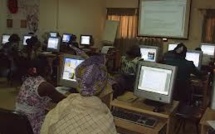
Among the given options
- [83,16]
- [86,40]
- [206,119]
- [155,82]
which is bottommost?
[206,119]

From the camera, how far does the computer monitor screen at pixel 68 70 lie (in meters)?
3.39

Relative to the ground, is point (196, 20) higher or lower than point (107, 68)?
higher

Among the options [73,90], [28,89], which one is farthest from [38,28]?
[28,89]

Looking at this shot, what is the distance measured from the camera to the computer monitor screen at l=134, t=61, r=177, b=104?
2.69 meters

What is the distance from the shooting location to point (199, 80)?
201 inches

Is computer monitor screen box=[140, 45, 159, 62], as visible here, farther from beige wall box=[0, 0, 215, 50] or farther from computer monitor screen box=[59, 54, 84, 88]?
beige wall box=[0, 0, 215, 50]

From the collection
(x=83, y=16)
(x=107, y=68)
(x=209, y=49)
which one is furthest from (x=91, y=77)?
(x=83, y=16)

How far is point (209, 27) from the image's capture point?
8.64 m

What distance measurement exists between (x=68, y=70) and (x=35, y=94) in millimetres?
931

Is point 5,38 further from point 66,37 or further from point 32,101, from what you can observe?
point 32,101

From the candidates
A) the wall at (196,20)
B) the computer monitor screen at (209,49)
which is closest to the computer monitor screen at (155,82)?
the computer monitor screen at (209,49)

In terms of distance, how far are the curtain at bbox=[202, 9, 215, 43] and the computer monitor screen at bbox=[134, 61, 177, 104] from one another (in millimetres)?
6316

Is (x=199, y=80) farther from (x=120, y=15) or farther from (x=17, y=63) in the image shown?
(x=120, y=15)

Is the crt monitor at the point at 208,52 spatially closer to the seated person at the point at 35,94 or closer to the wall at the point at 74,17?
the wall at the point at 74,17
